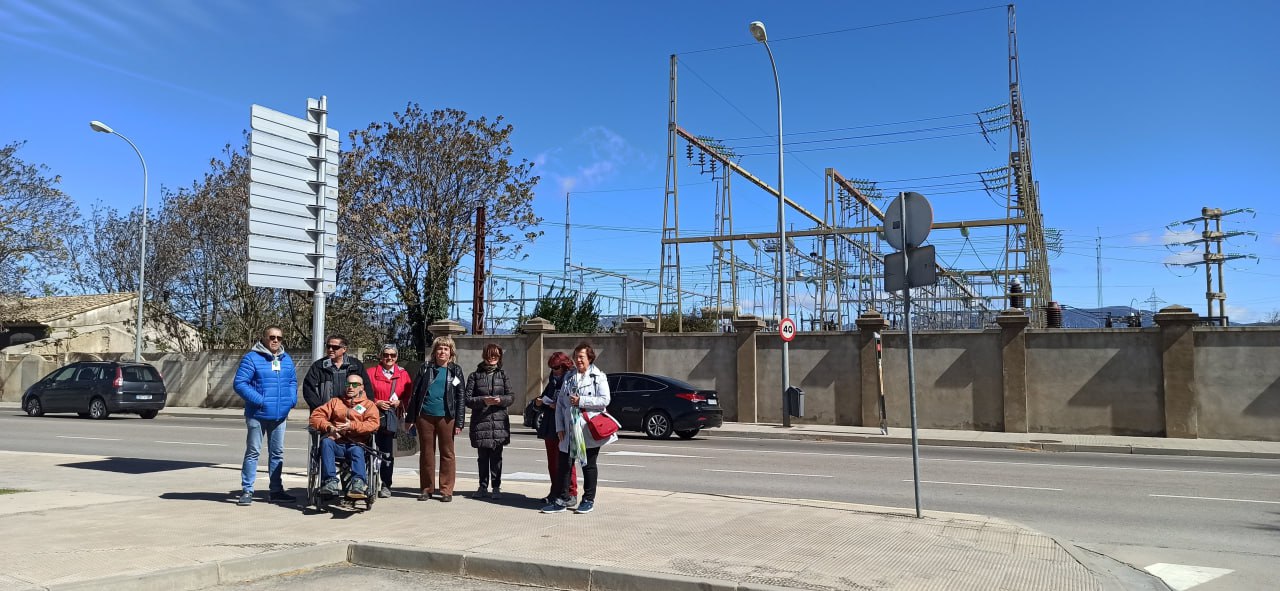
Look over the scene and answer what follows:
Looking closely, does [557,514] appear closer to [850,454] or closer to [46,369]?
[850,454]

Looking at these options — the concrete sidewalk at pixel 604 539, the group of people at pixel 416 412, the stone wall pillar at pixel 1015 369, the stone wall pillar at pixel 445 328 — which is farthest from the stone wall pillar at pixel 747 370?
the group of people at pixel 416 412

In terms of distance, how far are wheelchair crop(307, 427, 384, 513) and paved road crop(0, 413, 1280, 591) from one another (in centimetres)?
225

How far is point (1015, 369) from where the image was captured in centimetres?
Answer: 2106

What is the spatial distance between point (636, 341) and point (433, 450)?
16.2 meters

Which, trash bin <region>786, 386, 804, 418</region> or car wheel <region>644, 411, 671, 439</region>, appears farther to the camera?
trash bin <region>786, 386, 804, 418</region>

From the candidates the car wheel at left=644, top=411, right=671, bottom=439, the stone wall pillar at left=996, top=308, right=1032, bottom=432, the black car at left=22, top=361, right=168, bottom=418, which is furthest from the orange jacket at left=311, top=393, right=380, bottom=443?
the black car at left=22, top=361, right=168, bottom=418

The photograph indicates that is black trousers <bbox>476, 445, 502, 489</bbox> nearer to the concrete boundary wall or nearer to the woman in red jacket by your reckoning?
the woman in red jacket

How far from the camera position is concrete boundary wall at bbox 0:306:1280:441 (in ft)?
64.4

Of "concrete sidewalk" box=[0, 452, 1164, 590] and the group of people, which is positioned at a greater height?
the group of people

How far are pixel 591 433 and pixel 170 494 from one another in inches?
194

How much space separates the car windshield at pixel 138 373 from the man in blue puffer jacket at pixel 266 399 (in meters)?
19.4

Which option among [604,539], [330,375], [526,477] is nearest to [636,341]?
[526,477]

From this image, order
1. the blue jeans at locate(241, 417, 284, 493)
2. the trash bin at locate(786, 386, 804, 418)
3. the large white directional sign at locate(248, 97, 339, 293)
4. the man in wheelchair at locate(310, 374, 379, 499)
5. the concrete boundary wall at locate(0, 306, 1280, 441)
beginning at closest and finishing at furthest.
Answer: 1. the man in wheelchair at locate(310, 374, 379, 499)
2. the blue jeans at locate(241, 417, 284, 493)
3. the large white directional sign at locate(248, 97, 339, 293)
4. the concrete boundary wall at locate(0, 306, 1280, 441)
5. the trash bin at locate(786, 386, 804, 418)

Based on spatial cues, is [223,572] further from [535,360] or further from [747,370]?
[535,360]
